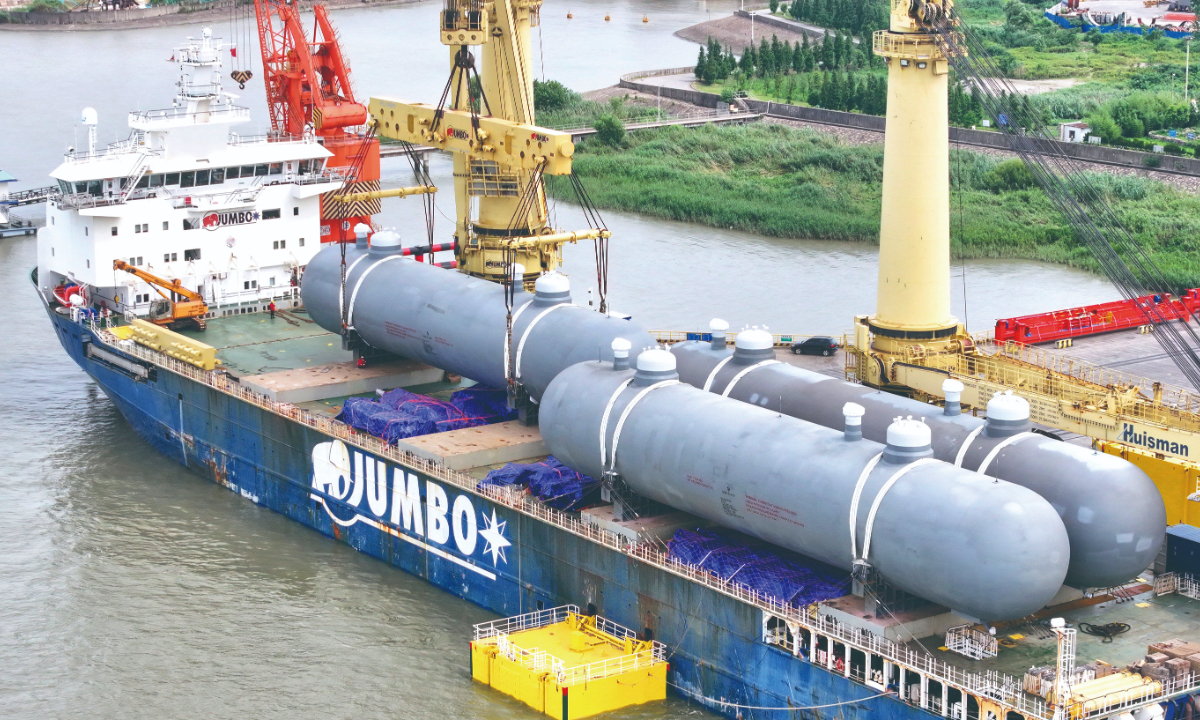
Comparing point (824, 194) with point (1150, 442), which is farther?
point (824, 194)

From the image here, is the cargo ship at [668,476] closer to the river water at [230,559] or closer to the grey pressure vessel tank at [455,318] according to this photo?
the grey pressure vessel tank at [455,318]

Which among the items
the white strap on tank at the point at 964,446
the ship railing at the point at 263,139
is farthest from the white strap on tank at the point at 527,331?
the ship railing at the point at 263,139

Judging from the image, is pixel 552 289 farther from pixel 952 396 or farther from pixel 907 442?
pixel 907 442

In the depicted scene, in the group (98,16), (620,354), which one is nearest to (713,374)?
(620,354)

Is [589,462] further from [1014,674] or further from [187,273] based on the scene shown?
[187,273]

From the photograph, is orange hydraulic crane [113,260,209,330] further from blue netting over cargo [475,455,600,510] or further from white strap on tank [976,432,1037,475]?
white strap on tank [976,432,1037,475]

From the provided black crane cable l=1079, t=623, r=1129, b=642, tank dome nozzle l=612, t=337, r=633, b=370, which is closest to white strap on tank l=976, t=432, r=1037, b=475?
black crane cable l=1079, t=623, r=1129, b=642
